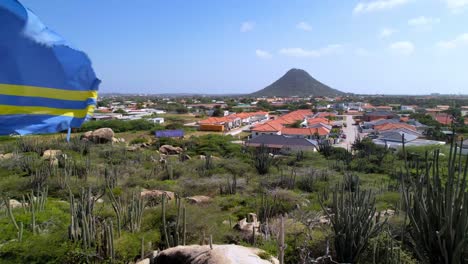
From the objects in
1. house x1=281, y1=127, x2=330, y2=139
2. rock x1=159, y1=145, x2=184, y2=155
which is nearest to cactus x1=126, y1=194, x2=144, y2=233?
rock x1=159, y1=145, x2=184, y2=155

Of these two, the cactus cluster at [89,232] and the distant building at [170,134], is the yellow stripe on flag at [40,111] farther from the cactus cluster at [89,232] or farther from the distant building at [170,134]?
the distant building at [170,134]

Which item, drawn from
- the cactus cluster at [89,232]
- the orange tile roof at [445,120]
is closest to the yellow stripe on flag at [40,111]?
the cactus cluster at [89,232]

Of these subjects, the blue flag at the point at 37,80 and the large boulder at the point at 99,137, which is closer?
the blue flag at the point at 37,80

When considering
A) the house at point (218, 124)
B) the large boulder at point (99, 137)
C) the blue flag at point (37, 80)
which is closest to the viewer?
the blue flag at point (37, 80)

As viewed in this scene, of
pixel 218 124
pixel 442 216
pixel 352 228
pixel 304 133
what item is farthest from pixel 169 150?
pixel 442 216

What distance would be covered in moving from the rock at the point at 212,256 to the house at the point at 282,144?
94.5 feet

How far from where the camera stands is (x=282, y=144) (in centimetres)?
3728

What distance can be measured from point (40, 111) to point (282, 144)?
3418 centimetres

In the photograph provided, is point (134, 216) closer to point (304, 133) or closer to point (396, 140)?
point (304, 133)

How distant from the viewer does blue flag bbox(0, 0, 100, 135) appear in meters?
3.60

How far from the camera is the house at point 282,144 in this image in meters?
35.8

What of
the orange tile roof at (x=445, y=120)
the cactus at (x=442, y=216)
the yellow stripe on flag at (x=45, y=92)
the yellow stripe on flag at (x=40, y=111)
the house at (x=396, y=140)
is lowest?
the house at (x=396, y=140)

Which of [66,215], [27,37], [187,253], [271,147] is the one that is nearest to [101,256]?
[187,253]

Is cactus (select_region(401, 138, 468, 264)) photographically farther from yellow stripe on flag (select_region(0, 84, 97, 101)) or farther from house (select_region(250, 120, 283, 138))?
house (select_region(250, 120, 283, 138))
